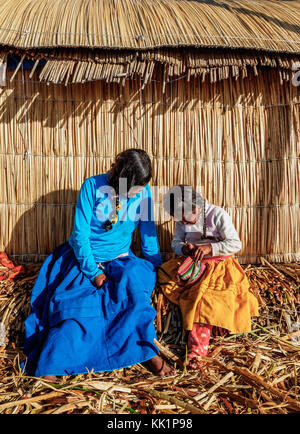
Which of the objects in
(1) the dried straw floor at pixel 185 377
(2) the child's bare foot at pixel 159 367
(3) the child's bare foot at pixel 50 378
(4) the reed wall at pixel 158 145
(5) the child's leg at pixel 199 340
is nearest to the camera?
(1) the dried straw floor at pixel 185 377

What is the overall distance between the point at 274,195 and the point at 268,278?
0.67 meters

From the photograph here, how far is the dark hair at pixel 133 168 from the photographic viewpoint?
2152mm

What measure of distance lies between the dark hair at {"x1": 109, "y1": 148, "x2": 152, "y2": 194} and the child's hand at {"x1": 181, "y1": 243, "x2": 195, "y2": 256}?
1.77 feet

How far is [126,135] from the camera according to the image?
9.29 ft

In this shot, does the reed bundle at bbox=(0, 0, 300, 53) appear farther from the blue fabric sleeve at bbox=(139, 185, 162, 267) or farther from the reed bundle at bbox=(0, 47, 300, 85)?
the blue fabric sleeve at bbox=(139, 185, 162, 267)

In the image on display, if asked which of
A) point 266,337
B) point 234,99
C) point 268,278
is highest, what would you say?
point 234,99

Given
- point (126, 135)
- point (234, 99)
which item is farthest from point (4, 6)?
point (234, 99)

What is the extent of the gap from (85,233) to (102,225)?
14cm

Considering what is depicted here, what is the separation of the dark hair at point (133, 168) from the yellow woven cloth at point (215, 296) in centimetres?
74

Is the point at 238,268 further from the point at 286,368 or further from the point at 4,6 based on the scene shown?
the point at 4,6

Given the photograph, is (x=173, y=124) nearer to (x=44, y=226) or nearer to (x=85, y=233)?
(x=85, y=233)

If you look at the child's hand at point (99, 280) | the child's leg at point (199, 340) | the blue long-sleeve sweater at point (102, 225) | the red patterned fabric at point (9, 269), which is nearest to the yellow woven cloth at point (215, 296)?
the child's leg at point (199, 340)

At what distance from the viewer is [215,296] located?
7.54ft

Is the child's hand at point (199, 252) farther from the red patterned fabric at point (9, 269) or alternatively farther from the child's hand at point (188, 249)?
the red patterned fabric at point (9, 269)
